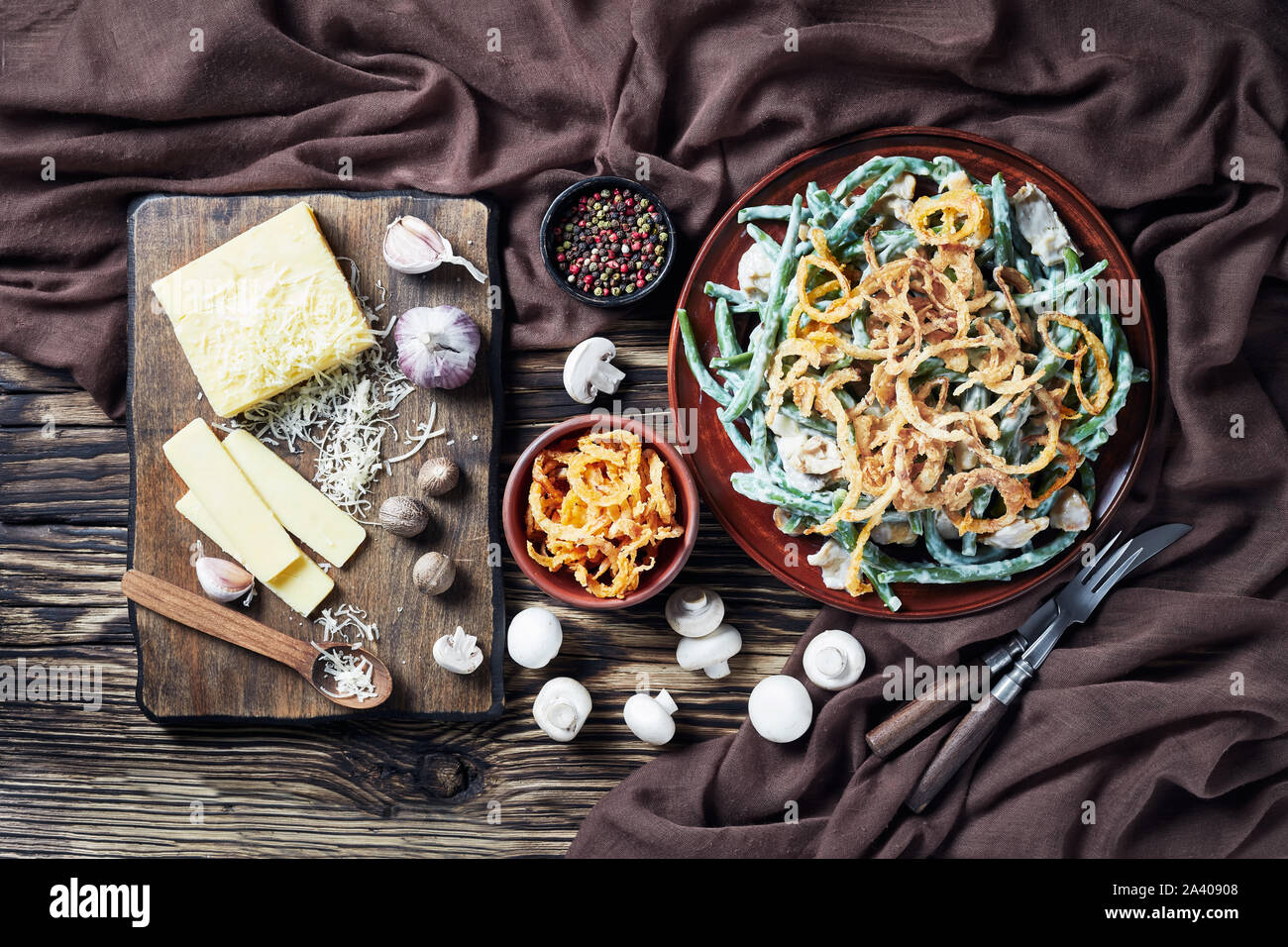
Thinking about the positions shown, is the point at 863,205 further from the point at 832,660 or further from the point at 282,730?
the point at 282,730

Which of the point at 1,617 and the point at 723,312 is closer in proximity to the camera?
the point at 723,312

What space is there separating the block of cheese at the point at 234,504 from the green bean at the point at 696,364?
134 centimetres

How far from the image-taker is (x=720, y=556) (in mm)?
2848

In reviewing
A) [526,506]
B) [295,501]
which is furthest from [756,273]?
[295,501]

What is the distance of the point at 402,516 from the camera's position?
2.70 metres

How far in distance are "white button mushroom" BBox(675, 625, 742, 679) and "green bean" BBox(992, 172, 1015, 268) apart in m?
1.34

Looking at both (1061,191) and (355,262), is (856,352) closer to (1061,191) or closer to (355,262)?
(1061,191)

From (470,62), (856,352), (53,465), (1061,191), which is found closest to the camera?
(856,352)

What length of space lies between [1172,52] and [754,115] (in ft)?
3.96

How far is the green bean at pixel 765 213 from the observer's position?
8.50 feet

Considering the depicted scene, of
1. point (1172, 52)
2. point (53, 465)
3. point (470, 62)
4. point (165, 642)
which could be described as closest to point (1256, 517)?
point (1172, 52)

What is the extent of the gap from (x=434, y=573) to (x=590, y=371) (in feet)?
2.52

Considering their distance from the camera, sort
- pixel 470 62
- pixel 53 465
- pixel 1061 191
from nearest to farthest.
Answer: pixel 1061 191, pixel 470 62, pixel 53 465

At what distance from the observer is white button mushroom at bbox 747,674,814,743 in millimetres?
2688
